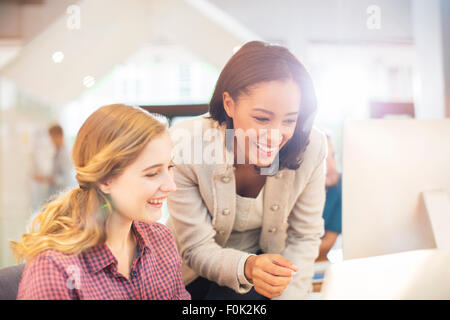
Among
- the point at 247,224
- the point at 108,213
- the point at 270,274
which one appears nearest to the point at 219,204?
the point at 247,224

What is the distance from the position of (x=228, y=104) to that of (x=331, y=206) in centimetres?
44

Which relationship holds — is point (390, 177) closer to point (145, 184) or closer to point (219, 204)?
point (219, 204)

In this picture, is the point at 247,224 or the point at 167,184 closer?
the point at 167,184

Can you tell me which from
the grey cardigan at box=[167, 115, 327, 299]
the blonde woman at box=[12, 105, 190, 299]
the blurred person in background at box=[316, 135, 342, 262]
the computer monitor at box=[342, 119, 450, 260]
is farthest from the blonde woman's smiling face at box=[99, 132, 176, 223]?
the blurred person in background at box=[316, 135, 342, 262]

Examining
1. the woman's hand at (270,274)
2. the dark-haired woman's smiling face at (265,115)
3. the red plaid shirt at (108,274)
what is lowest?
the woman's hand at (270,274)

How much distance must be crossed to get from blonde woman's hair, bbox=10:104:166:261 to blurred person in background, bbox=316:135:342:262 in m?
0.56

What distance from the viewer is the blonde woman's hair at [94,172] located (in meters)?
0.73

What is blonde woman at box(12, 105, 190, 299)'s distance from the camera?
710 millimetres

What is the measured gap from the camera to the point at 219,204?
1017 millimetres

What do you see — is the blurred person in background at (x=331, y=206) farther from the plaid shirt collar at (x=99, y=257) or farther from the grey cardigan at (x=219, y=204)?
the plaid shirt collar at (x=99, y=257)

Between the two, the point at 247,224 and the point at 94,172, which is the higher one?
the point at 94,172

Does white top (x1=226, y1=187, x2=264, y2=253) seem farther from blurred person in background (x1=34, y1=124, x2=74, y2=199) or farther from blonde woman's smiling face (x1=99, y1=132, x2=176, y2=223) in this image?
blurred person in background (x1=34, y1=124, x2=74, y2=199)

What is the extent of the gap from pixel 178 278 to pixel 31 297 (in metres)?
0.32

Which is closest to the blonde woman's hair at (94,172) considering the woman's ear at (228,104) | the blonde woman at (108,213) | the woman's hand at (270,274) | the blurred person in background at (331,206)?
the blonde woman at (108,213)
